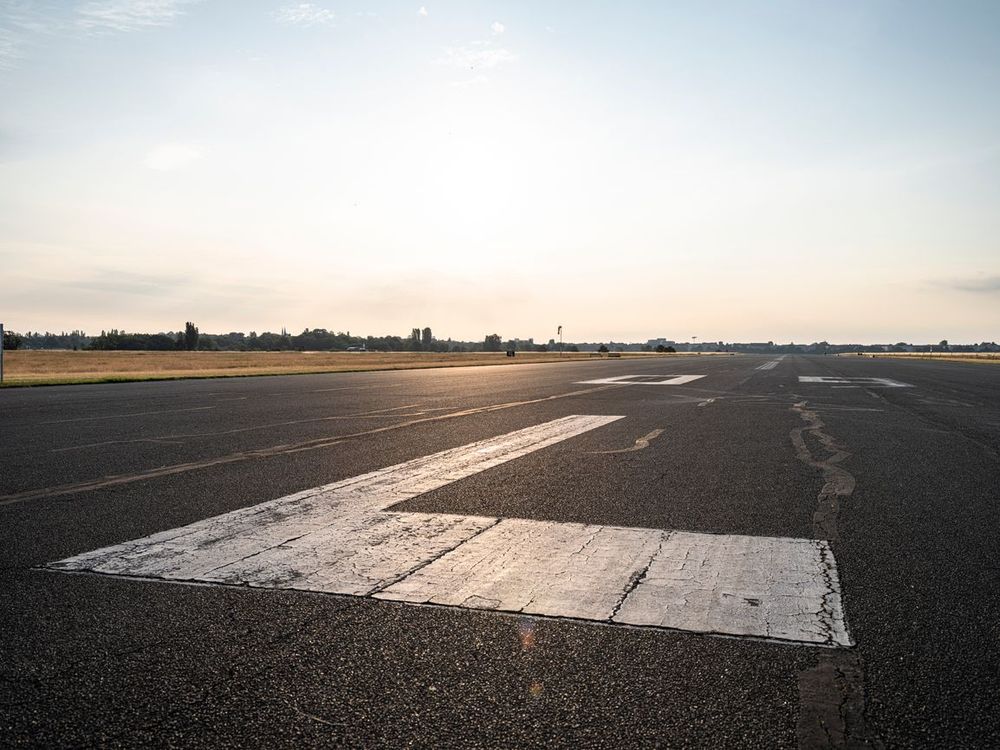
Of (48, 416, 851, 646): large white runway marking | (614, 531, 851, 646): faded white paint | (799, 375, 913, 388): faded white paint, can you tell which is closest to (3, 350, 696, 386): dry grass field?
(799, 375, 913, 388): faded white paint

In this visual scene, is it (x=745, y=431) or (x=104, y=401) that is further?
(x=104, y=401)

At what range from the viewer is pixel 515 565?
3916 mm

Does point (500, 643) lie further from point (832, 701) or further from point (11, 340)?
point (11, 340)

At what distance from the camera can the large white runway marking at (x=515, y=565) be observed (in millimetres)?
3250

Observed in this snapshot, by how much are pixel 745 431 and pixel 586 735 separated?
8.91 m

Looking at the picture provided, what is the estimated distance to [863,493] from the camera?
19.9 ft

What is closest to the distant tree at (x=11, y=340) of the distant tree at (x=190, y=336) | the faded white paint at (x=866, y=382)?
the distant tree at (x=190, y=336)

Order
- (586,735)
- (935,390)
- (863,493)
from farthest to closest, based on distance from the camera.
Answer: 1. (935,390)
2. (863,493)
3. (586,735)

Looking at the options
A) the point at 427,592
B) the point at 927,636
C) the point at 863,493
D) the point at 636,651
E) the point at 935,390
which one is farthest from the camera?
the point at 935,390

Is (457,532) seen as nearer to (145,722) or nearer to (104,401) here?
(145,722)

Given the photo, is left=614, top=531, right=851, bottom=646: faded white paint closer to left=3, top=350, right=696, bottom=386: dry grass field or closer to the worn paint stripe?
the worn paint stripe

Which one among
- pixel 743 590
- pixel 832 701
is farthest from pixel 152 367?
pixel 832 701

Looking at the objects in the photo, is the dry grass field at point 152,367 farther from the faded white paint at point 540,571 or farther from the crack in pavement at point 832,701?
the crack in pavement at point 832,701

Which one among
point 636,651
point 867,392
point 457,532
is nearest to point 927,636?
point 636,651
